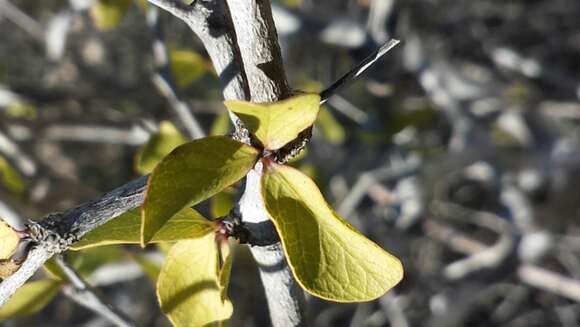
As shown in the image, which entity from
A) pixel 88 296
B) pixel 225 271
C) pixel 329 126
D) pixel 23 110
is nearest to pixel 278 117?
pixel 225 271

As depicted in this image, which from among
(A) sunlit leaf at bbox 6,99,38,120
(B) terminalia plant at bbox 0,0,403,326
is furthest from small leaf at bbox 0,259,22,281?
(A) sunlit leaf at bbox 6,99,38,120

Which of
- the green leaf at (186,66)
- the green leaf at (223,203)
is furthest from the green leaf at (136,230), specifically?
the green leaf at (186,66)

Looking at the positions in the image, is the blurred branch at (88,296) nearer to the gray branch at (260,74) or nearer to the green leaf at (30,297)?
the green leaf at (30,297)

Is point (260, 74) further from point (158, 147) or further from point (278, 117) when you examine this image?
point (158, 147)

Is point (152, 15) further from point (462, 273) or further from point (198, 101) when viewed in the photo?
point (198, 101)

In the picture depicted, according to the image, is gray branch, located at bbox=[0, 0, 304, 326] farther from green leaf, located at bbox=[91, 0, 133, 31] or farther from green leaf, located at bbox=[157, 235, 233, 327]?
green leaf, located at bbox=[91, 0, 133, 31]

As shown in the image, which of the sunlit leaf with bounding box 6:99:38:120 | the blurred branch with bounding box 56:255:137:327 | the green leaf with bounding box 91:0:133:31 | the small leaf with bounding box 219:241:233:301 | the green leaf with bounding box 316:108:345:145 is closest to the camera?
the small leaf with bounding box 219:241:233:301

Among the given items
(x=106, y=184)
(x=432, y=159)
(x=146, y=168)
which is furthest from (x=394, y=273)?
(x=106, y=184)
